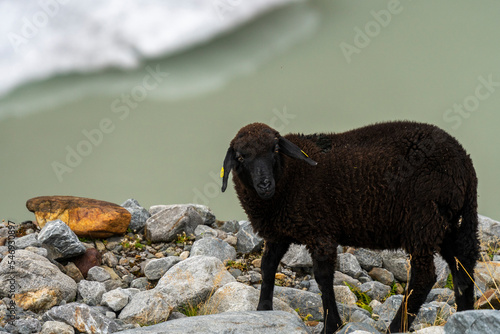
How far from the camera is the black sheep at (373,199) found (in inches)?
262

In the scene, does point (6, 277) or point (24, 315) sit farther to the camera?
point (6, 277)

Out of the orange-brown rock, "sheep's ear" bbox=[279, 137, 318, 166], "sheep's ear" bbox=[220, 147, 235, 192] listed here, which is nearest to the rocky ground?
the orange-brown rock

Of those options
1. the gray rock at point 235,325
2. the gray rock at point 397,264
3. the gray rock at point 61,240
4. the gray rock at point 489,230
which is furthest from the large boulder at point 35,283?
the gray rock at point 489,230

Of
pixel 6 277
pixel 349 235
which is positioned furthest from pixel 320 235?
pixel 6 277

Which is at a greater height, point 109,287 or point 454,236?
point 454,236

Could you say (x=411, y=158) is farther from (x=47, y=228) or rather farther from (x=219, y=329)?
(x=47, y=228)

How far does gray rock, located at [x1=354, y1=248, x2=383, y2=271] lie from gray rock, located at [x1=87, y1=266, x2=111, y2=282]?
5.30 m

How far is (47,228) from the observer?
8.97 metres

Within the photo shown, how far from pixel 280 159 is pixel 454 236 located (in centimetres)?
287

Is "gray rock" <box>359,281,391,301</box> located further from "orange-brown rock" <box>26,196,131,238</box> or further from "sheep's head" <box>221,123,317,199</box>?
"orange-brown rock" <box>26,196,131,238</box>

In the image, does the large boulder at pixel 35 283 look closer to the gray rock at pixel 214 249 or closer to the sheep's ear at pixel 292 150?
the gray rock at pixel 214 249

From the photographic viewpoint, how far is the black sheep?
6664mm

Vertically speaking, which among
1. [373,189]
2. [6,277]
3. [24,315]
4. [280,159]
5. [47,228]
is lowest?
[24,315]

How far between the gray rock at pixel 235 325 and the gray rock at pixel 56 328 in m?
1.56
